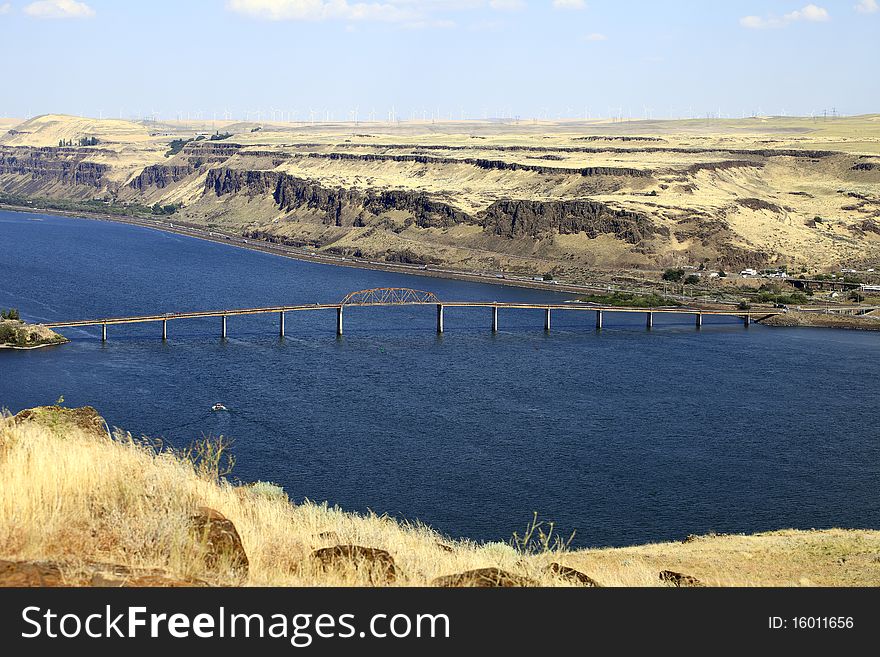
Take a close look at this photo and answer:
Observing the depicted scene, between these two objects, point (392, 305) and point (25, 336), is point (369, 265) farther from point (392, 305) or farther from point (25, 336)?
point (25, 336)

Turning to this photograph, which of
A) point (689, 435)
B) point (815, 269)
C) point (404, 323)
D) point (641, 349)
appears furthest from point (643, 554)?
point (815, 269)

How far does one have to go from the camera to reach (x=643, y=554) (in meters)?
25.7

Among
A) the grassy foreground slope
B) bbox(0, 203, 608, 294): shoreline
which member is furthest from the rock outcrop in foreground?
the grassy foreground slope

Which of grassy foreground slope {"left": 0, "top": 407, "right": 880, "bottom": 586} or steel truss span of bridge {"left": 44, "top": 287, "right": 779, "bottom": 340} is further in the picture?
steel truss span of bridge {"left": 44, "top": 287, "right": 779, "bottom": 340}

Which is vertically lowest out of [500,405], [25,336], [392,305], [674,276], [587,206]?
[500,405]

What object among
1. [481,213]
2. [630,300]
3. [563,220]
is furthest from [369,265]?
[630,300]

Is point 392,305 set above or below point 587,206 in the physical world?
below

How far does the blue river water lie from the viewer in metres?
43.4

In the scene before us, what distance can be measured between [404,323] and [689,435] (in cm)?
4229

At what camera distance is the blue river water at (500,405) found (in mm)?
43406

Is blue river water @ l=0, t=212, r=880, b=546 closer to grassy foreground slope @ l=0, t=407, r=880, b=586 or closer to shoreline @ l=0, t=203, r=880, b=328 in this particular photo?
shoreline @ l=0, t=203, r=880, b=328

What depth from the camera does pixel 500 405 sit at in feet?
202

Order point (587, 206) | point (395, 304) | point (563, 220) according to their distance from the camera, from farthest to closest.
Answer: point (563, 220), point (587, 206), point (395, 304)

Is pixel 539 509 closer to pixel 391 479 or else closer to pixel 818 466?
pixel 391 479
